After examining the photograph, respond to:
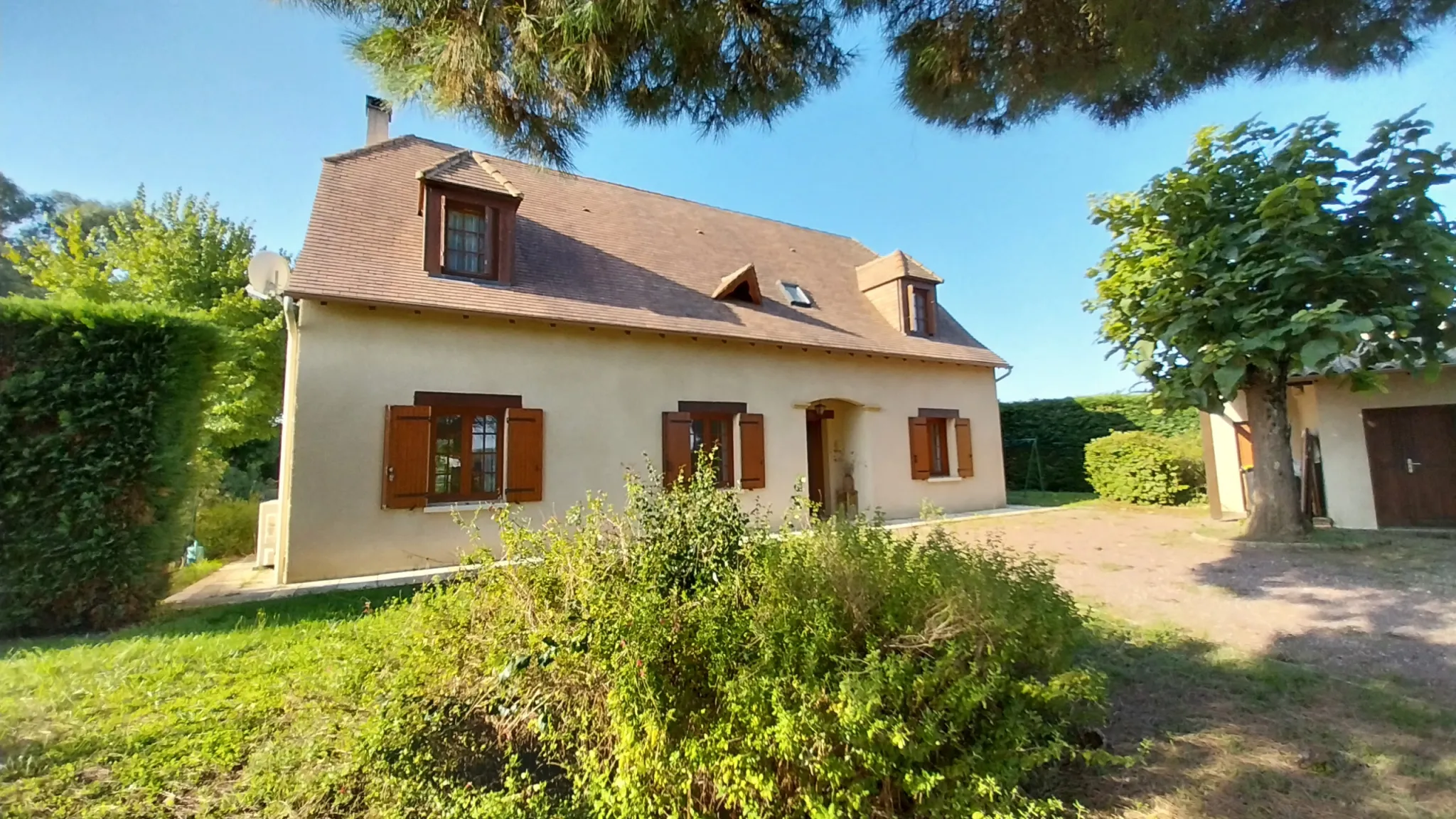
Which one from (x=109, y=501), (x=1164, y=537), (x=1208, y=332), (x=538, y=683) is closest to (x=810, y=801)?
(x=538, y=683)

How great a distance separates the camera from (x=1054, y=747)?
2.33 meters

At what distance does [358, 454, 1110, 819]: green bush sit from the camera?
2119 mm

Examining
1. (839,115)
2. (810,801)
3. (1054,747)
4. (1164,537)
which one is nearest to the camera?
(810,801)

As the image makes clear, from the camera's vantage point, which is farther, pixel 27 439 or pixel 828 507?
pixel 828 507

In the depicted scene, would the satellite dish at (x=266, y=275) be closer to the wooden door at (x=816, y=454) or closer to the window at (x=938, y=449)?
the wooden door at (x=816, y=454)

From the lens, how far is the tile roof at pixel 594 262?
8242mm

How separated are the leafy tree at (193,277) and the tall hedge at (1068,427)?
1954 cm

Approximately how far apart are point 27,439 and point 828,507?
37.7 feet

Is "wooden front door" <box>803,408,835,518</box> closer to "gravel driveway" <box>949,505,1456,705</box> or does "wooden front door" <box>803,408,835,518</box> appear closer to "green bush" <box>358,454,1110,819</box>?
"gravel driveway" <box>949,505,1456,705</box>

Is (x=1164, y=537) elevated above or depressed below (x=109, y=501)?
below

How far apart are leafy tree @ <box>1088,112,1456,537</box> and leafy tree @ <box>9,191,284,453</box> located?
16.7m

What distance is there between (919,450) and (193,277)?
17.1 meters

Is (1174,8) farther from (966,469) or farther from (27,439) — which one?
(966,469)

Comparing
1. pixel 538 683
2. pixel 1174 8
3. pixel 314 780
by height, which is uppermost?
pixel 1174 8
